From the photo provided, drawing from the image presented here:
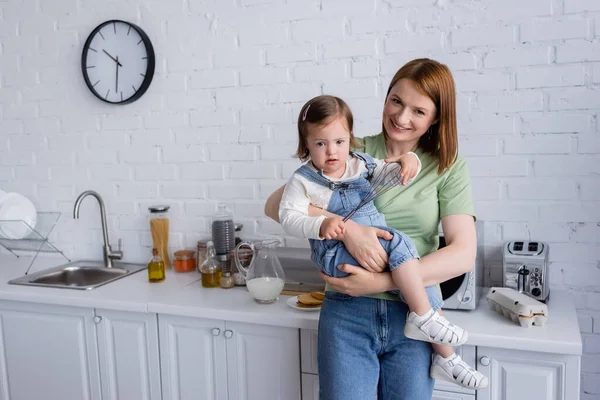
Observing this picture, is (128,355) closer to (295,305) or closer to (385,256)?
(295,305)

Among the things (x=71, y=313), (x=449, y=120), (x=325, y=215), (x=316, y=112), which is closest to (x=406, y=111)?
(x=449, y=120)

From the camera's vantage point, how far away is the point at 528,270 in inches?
71.1

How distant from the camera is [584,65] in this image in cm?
187

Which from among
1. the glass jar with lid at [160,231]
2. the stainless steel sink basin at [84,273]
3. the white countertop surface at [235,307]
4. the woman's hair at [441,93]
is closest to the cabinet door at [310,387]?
the white countertop surface at [235,307]

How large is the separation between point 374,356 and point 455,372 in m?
0.21

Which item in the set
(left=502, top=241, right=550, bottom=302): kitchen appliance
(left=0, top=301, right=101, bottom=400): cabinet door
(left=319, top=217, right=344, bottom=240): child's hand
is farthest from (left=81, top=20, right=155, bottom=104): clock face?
(left=502, top=241, right=550, bottom=302): kitchen appliance

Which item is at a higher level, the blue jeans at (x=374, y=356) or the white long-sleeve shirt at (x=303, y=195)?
the white long-sleeve shirt at (x=303, y=195)

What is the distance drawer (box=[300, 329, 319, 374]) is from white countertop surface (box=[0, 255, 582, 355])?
38 millimetres

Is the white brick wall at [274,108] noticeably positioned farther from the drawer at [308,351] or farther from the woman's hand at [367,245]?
the woman's hand at [367,245]

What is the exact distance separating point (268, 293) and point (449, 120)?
894 millimetres

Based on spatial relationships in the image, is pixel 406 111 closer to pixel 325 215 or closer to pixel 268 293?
pixel 325 215

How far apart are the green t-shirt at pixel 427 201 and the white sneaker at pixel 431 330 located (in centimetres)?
21

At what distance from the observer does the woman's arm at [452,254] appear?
4.48ft

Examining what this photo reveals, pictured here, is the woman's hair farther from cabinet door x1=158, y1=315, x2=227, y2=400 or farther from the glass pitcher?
cabinet door x1=158, y1=315, x2=227, y2=400
